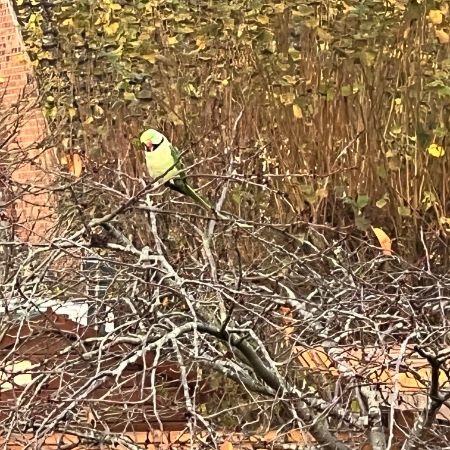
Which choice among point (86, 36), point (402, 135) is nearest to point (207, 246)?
point (402, 135)

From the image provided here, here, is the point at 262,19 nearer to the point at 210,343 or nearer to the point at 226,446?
the point at 210,343

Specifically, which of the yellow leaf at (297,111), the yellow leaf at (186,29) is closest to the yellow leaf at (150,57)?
the yellow leaf at (186,29)

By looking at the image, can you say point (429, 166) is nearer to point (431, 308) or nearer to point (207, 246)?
point (431, 308)

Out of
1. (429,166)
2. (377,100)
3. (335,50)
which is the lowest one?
(429,166)

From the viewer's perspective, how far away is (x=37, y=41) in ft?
19.1

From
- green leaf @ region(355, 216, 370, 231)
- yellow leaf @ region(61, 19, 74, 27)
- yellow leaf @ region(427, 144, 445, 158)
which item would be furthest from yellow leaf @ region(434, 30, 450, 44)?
yellow leaf @ region(61, 19, 74, 27)

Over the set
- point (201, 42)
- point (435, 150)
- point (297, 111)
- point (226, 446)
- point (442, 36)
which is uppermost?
point (201, 42)

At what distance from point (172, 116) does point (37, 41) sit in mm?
1392

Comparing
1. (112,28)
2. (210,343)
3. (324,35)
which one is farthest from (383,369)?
(112,28)

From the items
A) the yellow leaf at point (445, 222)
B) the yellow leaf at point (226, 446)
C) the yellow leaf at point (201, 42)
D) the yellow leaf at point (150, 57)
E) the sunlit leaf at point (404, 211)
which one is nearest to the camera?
the yellow leaf at point (226, 446)

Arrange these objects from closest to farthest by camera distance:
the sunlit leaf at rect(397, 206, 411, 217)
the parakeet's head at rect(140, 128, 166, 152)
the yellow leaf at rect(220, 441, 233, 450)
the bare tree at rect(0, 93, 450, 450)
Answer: the bare tree at rect(0, 93, 450, 450) < the yellow leaf at rect(220, 441, 233, 450) < the parakeet's head at rect(140, 128, 166, 152) < the sunlit leaf at rect(397, 206, 411, 217)

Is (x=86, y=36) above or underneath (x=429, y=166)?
above

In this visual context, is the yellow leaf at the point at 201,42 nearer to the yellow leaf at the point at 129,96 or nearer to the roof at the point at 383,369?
the yellow leaf at the point at 129,96

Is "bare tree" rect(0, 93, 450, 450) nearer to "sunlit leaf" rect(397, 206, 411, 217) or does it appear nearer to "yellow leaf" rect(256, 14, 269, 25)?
"sunlit leaf" rect(397, 206, 411, 217)
